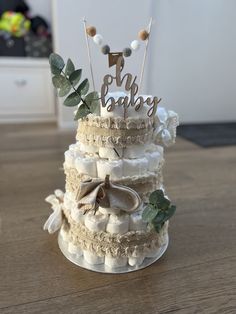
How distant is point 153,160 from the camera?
74 cm

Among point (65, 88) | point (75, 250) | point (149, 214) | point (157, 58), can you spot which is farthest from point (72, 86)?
point (157, 58)

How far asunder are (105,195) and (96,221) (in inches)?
3.4

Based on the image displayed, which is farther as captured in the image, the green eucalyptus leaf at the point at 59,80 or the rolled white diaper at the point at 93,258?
the rolled white diaper at the point at 93,258

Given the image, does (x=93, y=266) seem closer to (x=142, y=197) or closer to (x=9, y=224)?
(x=142, y=197)

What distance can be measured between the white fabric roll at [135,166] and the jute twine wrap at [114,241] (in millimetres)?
154

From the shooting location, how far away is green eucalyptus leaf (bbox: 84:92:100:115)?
676 mm

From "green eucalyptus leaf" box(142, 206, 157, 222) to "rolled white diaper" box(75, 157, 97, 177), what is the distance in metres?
0.15

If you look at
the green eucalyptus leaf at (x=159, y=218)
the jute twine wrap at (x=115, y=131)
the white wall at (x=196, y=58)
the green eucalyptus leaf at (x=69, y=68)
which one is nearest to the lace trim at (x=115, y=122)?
the jute twine wrap at (x=115, y=131)

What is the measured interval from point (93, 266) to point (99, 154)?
→ 31 centimetres

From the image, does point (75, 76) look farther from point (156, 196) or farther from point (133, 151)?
point (156, 196)

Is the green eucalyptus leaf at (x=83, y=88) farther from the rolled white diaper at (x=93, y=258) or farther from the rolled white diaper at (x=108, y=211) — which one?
the rolled white diaper at (x=93, y=258)

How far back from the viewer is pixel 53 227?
0.85 m

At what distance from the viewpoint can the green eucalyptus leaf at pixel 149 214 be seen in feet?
2.25

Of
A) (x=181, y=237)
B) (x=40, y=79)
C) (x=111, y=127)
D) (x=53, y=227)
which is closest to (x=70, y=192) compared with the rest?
(x=53, y=227)
